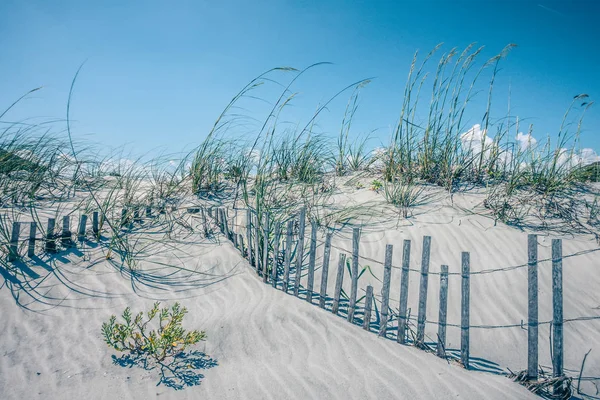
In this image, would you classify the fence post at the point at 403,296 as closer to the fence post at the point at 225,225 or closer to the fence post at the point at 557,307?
the fence post at the point at 557,307

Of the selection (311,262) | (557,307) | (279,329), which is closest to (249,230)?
(311,262)

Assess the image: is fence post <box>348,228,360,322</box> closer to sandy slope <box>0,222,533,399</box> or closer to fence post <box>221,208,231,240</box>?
sandy slope <box>0,222,533,399</box>

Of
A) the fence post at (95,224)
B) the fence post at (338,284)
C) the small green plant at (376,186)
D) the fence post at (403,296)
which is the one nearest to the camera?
the fence post at (403,296)

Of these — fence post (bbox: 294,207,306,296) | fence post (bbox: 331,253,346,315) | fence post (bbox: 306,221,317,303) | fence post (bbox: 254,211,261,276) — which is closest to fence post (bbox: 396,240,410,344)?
fence post (bbox: 331,253,346,315)

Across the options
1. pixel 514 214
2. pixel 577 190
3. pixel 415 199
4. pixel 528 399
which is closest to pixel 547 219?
pixel 514 214

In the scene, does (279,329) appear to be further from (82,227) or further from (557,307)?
(82,227)

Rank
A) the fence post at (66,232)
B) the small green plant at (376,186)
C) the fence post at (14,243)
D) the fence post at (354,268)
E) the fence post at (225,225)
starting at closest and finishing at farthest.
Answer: the fence post at (354,268), the fence post at (14,243), the fence post at (66,232), the fence post at (225,225), the small green plant at (376,186)

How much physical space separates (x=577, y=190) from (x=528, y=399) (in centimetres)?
495

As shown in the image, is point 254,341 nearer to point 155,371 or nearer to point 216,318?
point 216,318

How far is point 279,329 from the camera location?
2.98 metres

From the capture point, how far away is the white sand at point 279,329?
2.35m

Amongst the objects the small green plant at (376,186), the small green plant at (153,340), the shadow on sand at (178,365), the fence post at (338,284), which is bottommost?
the shadow on sand at (178,365)

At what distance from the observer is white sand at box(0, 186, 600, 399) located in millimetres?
2348

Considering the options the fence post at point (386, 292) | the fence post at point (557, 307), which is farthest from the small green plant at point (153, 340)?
the fence post at point (557, 307)
